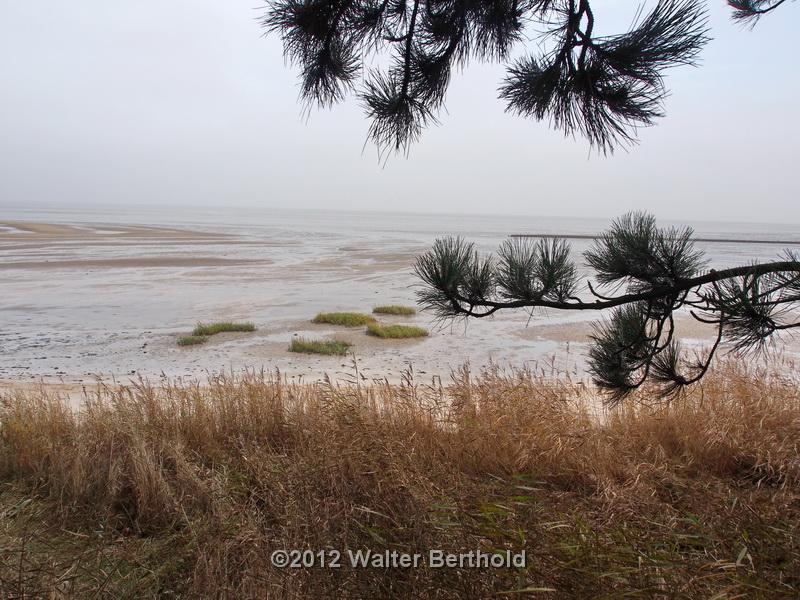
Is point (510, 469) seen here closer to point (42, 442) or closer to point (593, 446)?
point (593, 446)

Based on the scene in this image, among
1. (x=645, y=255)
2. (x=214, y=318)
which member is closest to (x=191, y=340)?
(x=214, y=318)

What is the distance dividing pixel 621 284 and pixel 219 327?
40.0 feet

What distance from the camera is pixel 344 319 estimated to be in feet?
47.7

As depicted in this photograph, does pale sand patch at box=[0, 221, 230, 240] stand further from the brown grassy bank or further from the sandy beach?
the brown grassy bank

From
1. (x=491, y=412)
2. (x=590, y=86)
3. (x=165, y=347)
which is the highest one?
(x=590, y=86)

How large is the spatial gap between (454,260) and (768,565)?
1685mm

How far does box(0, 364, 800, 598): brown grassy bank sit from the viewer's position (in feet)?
6.52

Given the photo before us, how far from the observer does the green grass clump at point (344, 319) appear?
14.4 m

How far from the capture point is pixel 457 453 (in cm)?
405

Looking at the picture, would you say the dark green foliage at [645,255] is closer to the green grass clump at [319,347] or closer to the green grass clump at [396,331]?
the green grass clump at [319,347]

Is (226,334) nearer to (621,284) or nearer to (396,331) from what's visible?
(396,331)

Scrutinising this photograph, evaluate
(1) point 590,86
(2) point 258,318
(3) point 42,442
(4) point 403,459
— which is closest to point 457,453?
(4) point 403,459

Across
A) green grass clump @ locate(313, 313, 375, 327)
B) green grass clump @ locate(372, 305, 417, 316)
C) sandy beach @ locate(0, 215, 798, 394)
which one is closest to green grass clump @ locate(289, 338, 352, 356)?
sandy beach @ locate(0, 215, 798, 394)

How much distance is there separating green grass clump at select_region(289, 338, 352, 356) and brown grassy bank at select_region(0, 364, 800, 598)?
6124 millimetres
